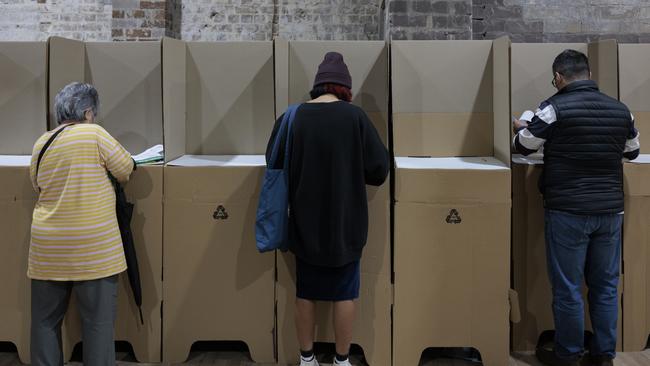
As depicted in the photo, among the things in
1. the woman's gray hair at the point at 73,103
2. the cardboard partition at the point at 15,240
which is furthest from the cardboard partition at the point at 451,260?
the cardboard partition at the point at 15,240

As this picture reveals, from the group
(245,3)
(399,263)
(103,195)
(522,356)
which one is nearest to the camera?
(103,195)

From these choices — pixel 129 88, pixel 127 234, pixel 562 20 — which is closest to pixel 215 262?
pixel 127 234

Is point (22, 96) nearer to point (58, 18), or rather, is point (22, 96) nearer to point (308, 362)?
point (308, 362)

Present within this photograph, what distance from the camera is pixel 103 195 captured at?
1999 millimetres

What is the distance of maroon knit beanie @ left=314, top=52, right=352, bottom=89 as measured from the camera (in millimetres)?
2061

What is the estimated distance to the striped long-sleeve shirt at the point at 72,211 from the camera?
6.30ft

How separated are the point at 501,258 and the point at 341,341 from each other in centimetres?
79

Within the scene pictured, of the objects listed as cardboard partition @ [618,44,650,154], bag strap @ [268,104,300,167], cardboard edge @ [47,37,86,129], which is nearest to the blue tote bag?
bag strap @ [268,104,300,167]

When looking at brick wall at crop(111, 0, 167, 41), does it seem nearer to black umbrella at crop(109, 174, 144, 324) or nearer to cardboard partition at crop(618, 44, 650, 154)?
black umbrella at crop(109, 174, 144, 324)

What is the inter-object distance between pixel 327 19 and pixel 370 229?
3325mm

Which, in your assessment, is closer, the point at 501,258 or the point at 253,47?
the point at 501,258

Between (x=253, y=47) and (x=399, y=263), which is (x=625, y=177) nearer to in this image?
(x=399, y=263)

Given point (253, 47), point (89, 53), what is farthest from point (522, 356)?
point (89, 53)

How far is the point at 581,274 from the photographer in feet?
7.43
